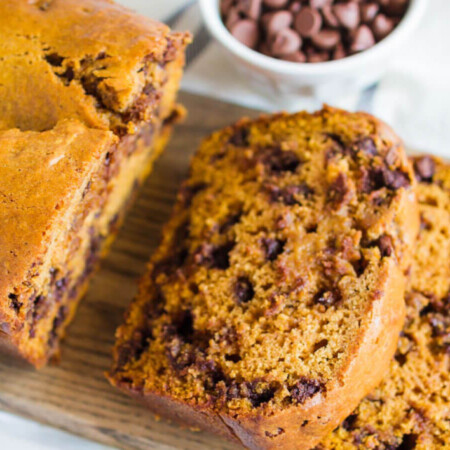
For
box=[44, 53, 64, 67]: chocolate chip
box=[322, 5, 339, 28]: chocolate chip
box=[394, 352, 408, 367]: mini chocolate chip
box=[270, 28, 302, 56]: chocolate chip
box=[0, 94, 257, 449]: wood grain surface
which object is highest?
box=[322, 5, 339, 28]: chocolate chip

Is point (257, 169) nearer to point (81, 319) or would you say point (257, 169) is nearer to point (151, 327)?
point (151, 327)

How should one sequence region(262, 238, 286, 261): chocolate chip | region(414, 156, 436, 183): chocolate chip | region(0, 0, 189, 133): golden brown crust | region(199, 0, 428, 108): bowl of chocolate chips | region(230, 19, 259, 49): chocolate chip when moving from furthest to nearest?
region(230, 19, 259, 49): chocolate chip < region(199, 0, 428, 108): bowl of chocolate chips < region(414, 156, 436, 183): chocolate chip < region(262, 238, 286, 261): chocolate chip < region(0, 0, 189, 133): golden brown crust

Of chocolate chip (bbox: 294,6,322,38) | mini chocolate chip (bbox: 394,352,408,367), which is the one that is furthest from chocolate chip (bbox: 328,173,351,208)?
chocolate chip (bbox: 294,6,322,38)

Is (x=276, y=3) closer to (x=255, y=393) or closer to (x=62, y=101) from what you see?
(x=62, y=101)

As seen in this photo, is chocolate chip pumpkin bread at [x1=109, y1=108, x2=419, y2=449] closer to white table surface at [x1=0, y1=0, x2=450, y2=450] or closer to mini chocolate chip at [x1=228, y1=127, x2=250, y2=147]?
mini chocolate chip at [x1=228, y1=127, x2=250, y2=147]

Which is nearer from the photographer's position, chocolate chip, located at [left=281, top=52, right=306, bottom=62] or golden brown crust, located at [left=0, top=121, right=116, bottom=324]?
golden brown crust, located at [left=0, top=121, right=116, bottom=324]

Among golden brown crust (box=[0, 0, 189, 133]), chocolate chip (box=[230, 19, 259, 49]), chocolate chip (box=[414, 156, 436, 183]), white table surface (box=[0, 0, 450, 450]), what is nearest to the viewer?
golden brown crust (box=[0, 0, 189, 133])
